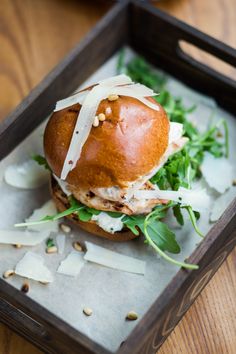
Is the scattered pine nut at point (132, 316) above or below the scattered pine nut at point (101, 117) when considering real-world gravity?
below

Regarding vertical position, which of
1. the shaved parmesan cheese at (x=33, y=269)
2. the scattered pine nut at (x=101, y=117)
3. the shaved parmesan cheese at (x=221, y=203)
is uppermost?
the scattered pine nut at (x=101, y=117)

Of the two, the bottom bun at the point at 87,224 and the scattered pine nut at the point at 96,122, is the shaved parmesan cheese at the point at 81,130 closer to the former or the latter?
the scattered pine nut at the point at 96,122

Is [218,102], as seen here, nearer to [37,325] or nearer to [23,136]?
[23,136]

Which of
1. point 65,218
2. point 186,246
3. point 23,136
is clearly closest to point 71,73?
point 23,136

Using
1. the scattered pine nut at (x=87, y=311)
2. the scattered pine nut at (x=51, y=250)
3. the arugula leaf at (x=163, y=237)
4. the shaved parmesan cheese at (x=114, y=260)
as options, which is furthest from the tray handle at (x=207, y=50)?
the scattered pine nut at (x=87, y=311)

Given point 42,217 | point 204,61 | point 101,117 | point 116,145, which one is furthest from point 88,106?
point 204,61

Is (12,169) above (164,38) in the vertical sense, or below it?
below

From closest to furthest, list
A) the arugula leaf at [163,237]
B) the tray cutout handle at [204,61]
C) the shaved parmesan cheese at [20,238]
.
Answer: the arugula leaf at [163,237] → the shaved parmesan cheese at [20,238] → the tray cutout handle at [204,61]
